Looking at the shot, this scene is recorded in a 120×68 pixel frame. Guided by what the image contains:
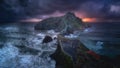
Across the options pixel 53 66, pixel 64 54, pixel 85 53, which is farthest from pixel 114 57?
pixel 53 66

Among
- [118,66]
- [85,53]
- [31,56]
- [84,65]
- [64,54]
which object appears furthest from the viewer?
[31,56]

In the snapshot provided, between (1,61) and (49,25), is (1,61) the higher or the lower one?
the lower one

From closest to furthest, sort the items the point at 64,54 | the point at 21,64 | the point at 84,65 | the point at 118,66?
the point at 118,66 → the point at 84,65 → the point at 64,54 → the point at 21,64

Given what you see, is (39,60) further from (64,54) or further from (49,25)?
(49,25)

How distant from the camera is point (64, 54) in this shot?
29469mm

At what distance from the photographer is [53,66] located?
103ft

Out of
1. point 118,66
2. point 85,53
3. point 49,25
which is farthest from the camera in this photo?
point 49,25

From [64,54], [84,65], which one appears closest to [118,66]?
[84,65]

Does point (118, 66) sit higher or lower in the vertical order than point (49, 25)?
Answer: lower

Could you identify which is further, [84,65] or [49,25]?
[49,25]

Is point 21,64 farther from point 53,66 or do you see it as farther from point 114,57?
point 114,57

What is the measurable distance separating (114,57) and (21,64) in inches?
690

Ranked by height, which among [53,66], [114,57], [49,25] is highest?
[49,25]

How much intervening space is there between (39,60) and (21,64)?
14.7 ft
